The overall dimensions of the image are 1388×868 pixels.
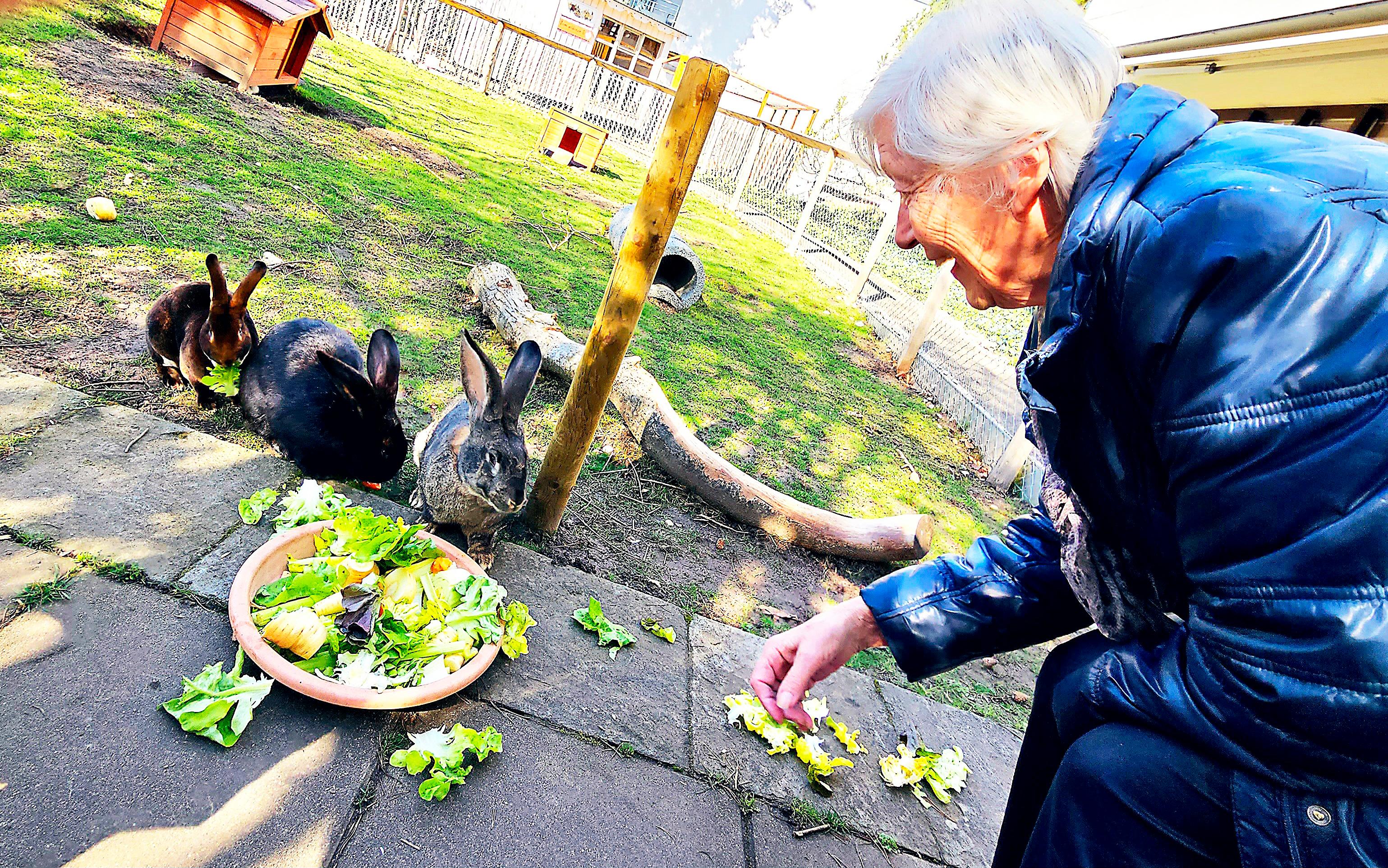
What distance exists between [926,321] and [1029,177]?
662 cm

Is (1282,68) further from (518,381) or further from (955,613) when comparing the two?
(518,381)

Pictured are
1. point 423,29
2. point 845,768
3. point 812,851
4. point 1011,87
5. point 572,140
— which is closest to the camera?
point 1011,87

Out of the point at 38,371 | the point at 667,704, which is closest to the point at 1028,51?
the point at 667,704

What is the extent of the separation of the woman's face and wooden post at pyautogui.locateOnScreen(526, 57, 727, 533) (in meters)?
1.22

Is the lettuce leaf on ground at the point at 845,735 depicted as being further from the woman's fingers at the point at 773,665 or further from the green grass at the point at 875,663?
the woman's fingers at the point at 773,665

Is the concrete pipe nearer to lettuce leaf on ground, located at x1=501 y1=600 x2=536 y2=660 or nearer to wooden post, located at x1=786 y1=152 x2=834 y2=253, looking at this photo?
lettuce leaf on ground, located at x1=501 y1=600 x2=536 y2=660

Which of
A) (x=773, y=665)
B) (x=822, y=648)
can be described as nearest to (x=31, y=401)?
(x=773, y=665)

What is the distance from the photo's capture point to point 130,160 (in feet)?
16.9

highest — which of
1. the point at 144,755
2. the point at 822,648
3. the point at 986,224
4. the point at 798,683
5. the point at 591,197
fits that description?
the point at 986,224

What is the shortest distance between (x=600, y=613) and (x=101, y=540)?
1.68m

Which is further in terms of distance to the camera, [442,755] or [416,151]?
[416,151]

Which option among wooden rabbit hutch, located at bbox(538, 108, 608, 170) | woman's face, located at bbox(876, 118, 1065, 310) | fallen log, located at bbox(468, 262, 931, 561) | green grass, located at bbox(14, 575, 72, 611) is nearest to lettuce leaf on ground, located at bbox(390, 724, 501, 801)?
green grass, located at bbox(14, 575, 72, 611)

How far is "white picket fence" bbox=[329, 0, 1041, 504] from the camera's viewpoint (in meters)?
7.43

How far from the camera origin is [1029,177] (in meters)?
1.45
